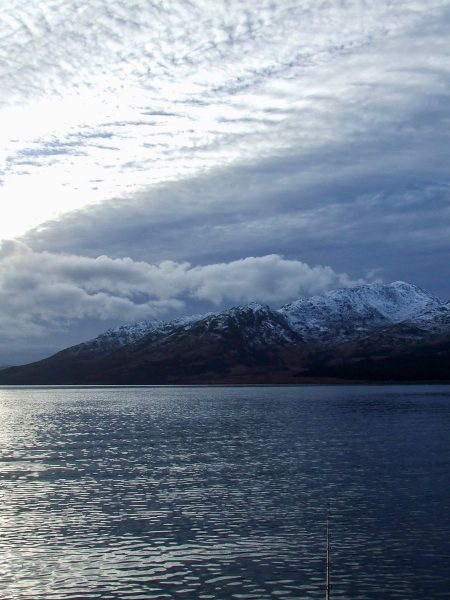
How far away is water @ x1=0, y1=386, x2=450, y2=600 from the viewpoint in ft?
122

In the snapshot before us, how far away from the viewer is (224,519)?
5100 centimetres

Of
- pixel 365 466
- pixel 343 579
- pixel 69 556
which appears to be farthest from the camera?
pixel 365 466

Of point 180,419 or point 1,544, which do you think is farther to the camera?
point 180,419

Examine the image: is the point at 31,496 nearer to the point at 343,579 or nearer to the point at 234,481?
the point at 234,481

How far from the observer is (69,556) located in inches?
1663

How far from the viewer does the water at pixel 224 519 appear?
122ft

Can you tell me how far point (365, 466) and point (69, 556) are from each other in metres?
42.4

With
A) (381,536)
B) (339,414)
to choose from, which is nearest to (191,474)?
(381,536)

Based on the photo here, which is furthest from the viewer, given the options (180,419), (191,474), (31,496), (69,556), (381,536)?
(180,419)

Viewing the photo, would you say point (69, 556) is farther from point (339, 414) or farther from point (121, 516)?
point (339, 414)

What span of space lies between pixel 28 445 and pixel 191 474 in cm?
4040

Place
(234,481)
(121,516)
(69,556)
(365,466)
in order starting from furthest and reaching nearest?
(365,466) < (234,481) < (121,516) < (69,556)

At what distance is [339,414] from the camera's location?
165 metres

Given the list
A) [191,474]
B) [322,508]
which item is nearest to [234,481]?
[191,474]
